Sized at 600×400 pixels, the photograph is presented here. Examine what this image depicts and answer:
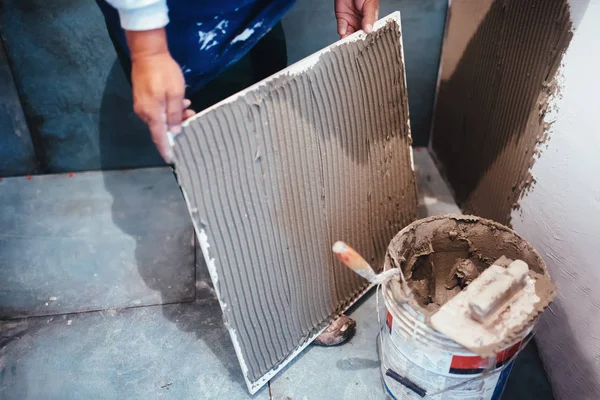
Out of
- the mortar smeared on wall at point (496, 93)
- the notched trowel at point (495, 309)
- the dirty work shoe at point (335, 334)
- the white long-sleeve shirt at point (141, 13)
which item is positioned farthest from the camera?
the dirty work shoe at point (335, 334)

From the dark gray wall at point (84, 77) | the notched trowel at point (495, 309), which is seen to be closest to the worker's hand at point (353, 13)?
the dark gray wall at point (84, 77)

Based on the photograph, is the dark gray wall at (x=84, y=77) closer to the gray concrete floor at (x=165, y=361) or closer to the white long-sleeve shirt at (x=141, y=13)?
the gray concrete floor at (x=165, y=361)

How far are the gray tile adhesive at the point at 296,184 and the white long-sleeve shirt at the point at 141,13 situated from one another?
0.20 metres

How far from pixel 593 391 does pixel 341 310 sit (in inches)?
26.6

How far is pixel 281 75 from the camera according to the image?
1.19 m

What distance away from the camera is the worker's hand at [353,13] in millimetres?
1392

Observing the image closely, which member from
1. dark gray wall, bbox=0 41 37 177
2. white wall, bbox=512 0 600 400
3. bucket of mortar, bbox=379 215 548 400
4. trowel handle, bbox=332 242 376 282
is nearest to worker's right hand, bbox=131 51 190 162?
trowel handle, bbox=332 242 376 282

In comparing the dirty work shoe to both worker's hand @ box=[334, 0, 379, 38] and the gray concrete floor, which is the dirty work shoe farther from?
worker's hand @ box=[334, 0, 379, 38]

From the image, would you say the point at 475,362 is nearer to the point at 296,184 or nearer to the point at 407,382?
the point at 407,382

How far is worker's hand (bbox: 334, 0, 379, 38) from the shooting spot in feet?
4.57

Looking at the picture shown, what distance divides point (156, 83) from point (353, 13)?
72 centimetres

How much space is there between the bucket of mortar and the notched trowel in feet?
0.10

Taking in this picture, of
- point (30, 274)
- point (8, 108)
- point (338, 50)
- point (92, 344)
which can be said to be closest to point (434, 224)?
point (338, 50)

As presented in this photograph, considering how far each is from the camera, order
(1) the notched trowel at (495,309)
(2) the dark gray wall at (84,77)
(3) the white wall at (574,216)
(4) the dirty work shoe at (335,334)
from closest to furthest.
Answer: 1. (1) the notched trowel at (495,309)
2. (3) the white wall at (574,216)
3. (4) the dirty work shoe at (335,334)
4. (2) the dark gray wall at (84,77)
